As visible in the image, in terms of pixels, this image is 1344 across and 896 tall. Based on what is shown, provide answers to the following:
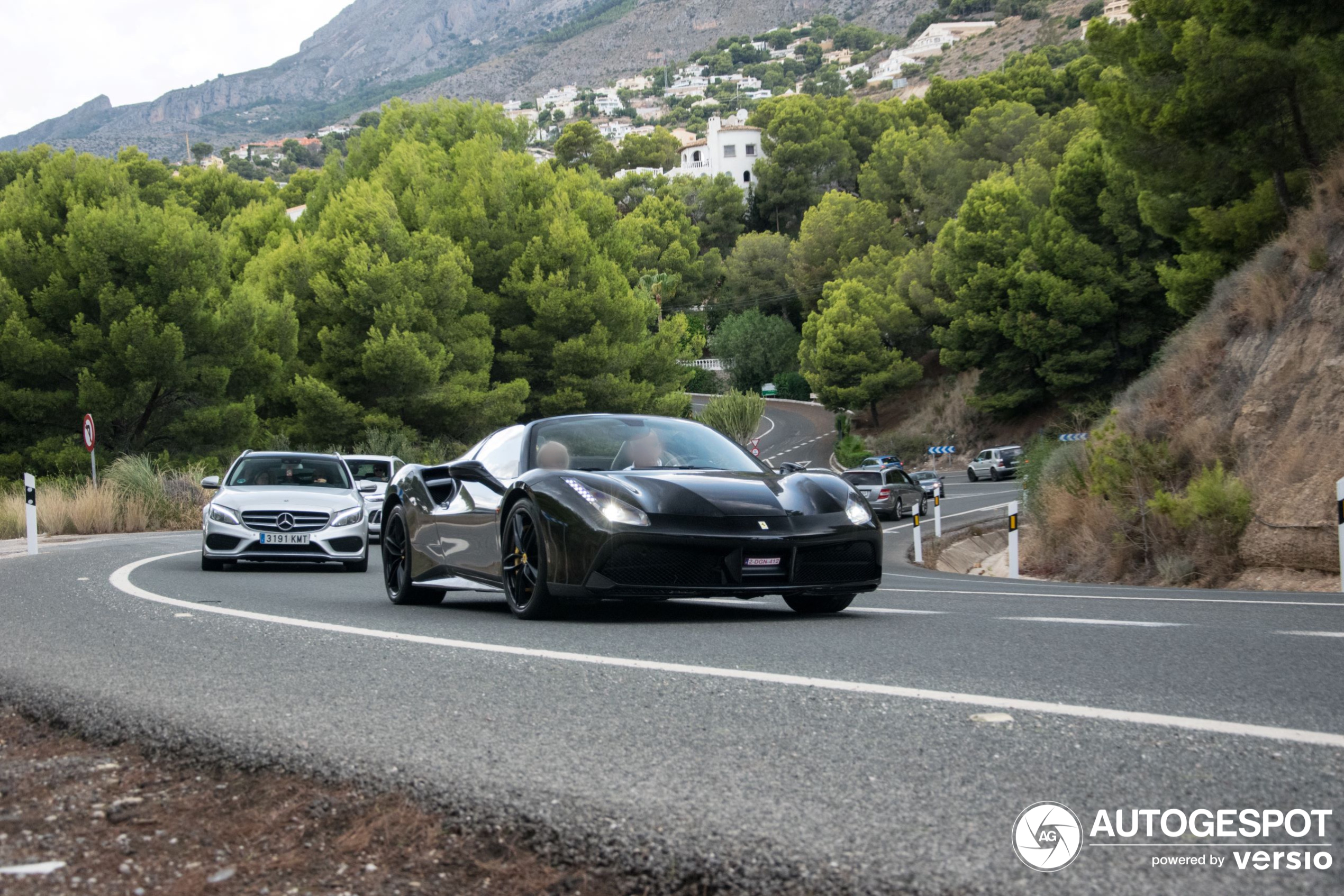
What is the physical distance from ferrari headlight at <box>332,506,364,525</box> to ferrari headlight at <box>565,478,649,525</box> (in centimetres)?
790

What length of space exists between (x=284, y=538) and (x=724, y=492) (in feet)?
27.0

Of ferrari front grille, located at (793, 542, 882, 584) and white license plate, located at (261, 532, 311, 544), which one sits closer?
ferrari front grille, located at (793, 542, 882, 584)

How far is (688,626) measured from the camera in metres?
7.38

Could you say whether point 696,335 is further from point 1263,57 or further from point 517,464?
point 517,464

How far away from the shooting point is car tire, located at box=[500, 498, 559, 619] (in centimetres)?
768

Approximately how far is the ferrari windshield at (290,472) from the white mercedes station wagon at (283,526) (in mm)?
317

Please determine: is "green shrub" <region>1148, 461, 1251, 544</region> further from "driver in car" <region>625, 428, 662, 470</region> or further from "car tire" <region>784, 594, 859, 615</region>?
"driver in car" <region>625, 428, 662, 470</region>

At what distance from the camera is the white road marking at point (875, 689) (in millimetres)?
3994

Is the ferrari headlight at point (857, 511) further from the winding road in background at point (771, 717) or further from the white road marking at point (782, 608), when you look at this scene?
the white road marking at point (782, 608)

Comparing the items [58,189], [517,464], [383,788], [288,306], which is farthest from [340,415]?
[383,788]

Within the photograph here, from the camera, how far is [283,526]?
14.6 m

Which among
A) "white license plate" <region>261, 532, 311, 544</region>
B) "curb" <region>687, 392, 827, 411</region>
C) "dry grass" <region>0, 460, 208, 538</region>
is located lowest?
"curb" <region>687, 392, 827, 411</region>

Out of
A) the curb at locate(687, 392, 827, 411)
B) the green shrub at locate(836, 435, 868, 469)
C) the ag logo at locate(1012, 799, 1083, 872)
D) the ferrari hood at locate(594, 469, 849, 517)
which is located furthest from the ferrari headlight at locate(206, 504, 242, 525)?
the curb at locate(687, 392, 827, 411)

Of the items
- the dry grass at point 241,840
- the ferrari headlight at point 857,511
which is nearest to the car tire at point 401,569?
the ferrari headlight at point 857,511
